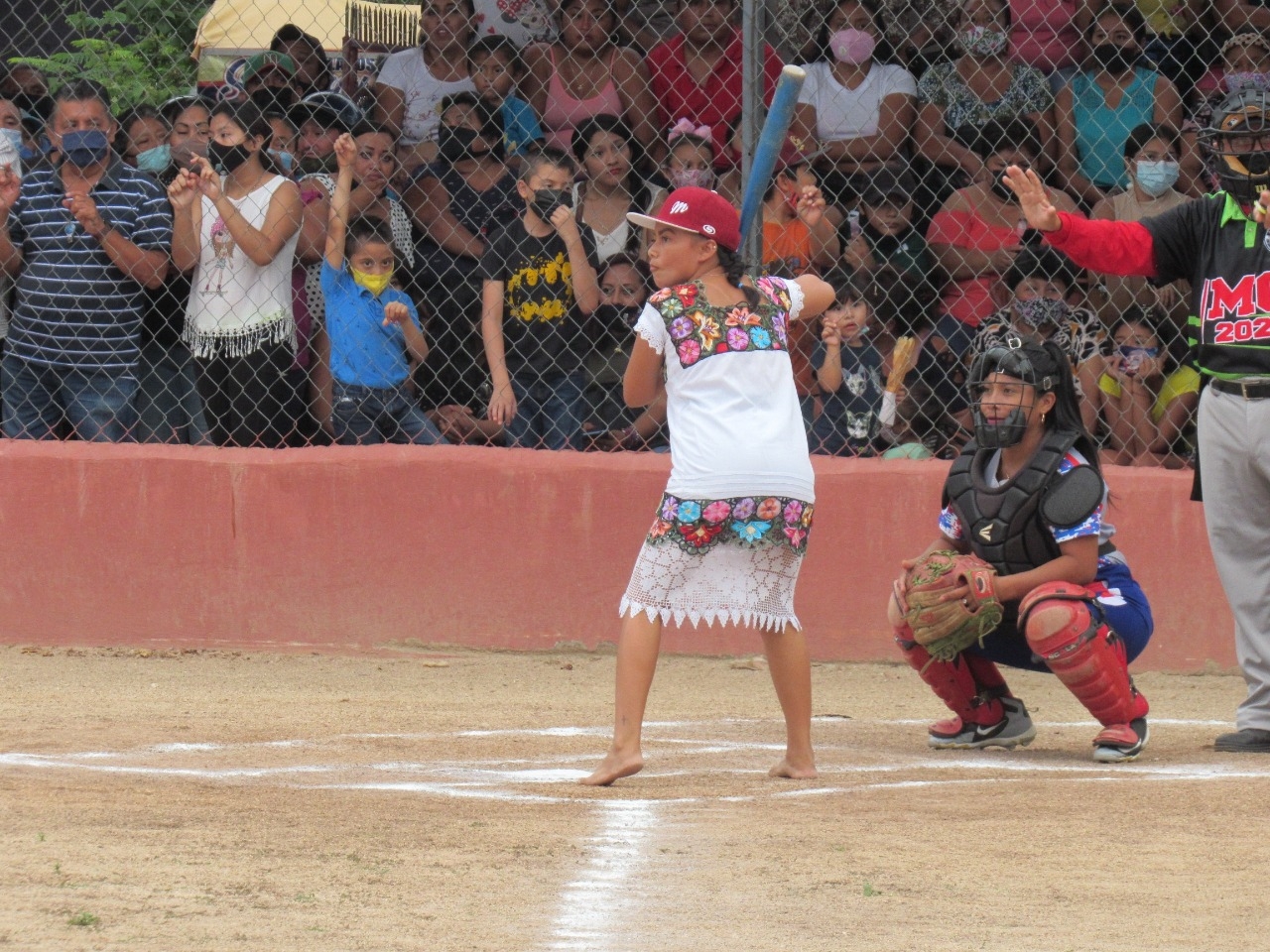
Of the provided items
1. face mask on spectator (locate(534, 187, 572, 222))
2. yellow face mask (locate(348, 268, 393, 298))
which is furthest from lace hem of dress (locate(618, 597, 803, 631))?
yellow face mask (locate(348, 268, 393, 298))

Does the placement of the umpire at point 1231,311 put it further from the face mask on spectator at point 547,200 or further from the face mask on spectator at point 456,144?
the face mask on spectator at point 456,144

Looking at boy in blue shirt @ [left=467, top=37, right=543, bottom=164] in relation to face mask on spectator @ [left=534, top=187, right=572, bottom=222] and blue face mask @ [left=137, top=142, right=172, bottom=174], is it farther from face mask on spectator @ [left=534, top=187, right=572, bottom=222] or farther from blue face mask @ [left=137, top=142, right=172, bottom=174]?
blue face mask @ [left=137, top=142, right=172, bottom=174]

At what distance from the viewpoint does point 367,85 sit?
8203 millimetres

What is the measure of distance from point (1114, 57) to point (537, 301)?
269cm

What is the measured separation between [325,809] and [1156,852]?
1.93 m

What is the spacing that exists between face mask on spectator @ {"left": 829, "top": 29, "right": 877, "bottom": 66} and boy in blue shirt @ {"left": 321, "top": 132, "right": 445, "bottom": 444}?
7.07 ft

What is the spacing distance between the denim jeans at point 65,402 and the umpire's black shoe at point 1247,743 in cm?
450

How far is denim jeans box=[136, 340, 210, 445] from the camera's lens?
7441mm

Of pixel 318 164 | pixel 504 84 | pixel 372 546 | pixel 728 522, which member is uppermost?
pixel 504 84

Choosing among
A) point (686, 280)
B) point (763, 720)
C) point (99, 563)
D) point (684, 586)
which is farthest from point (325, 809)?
point (99, 563)

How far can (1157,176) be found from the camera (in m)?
7.26

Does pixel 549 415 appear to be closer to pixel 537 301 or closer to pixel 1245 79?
pixel 537 301

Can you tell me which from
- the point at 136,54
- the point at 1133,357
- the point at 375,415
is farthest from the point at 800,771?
the point at 136,54

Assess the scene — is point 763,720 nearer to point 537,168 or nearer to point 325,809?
point 325,809
